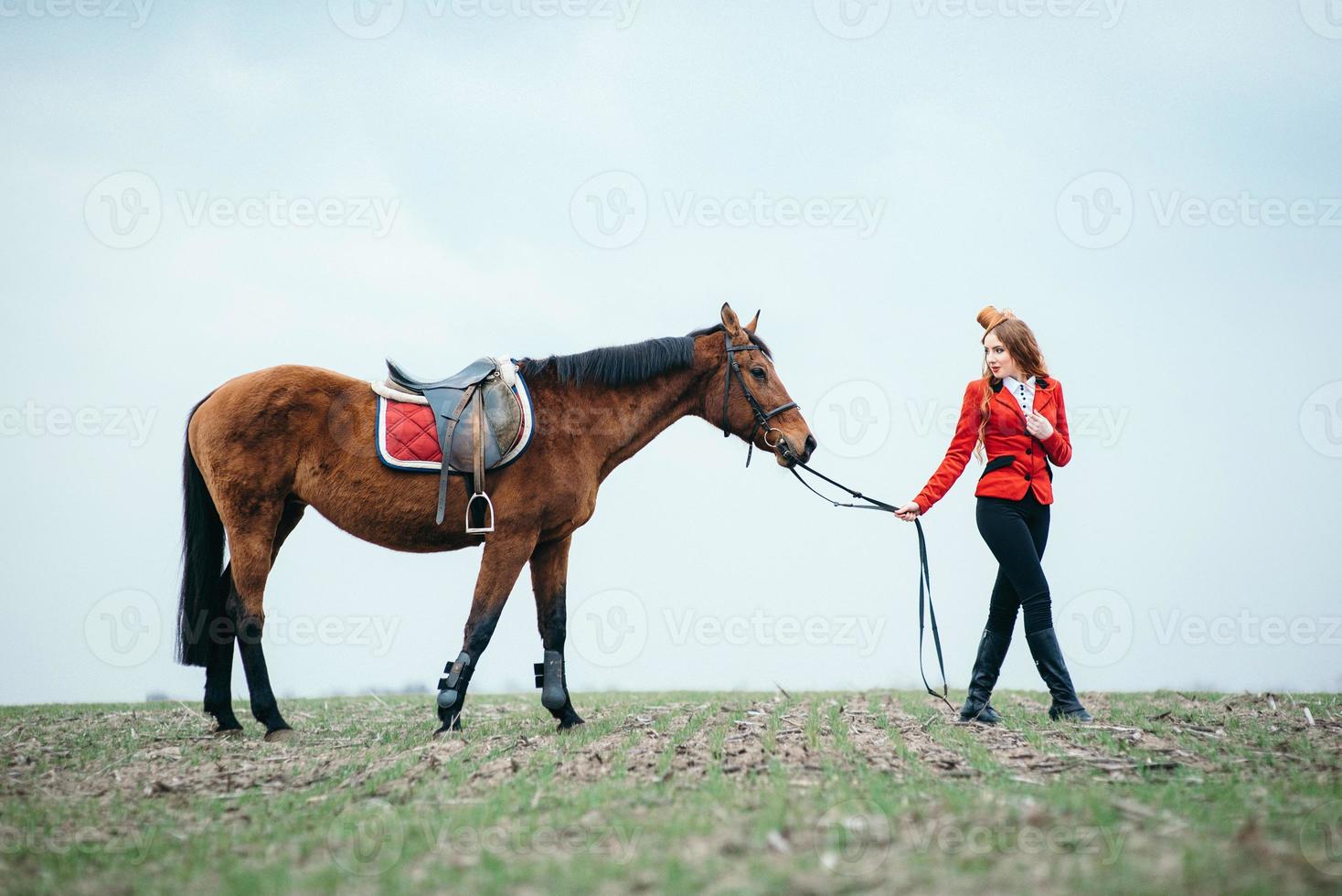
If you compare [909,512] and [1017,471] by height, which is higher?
[1017,471]

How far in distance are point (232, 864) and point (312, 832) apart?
45 centimetres

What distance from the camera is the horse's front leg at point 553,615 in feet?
22.9

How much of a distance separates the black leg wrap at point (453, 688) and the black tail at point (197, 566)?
2.07 meters

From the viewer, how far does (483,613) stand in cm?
676

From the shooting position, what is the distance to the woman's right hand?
666 centimetres

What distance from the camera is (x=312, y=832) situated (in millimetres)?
3857

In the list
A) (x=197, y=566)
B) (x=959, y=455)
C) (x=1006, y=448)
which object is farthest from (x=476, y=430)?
(x=1006, y=448)

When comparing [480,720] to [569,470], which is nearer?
[569,470]

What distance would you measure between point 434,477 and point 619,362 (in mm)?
1557

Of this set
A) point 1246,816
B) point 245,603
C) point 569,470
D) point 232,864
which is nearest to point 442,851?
point 232,864

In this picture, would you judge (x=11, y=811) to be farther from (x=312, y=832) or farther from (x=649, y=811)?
(x=649, y=811)

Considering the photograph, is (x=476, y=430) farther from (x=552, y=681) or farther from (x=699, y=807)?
(x=699, y=807)

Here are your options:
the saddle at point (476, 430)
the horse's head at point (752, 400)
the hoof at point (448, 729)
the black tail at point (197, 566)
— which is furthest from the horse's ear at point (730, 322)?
the black tail at point (197, 566)

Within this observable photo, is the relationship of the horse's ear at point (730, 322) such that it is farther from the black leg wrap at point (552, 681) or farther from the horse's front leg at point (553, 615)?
the black leg wrap at point (552, 681)
